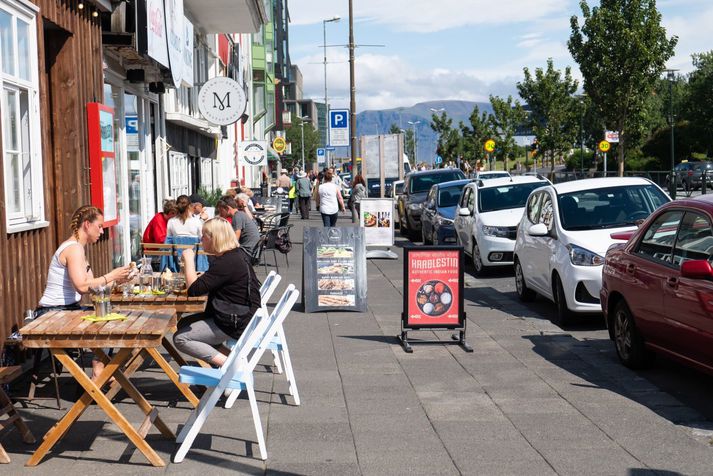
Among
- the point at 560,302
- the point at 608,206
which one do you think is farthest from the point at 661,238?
the point at 608,206

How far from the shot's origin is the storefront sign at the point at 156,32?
14.0 meters

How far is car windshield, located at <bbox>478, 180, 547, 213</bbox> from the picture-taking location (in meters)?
19.2

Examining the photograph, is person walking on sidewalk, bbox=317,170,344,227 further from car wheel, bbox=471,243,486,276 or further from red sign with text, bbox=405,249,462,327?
red sign with text, bbox=405,249,462,327

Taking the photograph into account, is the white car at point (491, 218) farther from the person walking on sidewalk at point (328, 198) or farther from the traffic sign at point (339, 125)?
the traffic sign at point (339, 125)

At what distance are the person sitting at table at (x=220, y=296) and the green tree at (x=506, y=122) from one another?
2562 inches

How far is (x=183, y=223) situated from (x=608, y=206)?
5728mm

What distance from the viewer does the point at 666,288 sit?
8422 millimetres

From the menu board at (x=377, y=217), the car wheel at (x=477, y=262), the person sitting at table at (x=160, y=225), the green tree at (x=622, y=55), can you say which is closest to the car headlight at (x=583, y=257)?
the person sitting at table at (x=160, y=225)

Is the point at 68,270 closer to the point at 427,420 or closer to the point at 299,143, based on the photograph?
the point at 427,420

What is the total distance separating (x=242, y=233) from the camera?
52.5 feet

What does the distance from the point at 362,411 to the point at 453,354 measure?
8.99 ft

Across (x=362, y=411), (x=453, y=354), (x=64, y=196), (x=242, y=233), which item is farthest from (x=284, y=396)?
(x=242, y=233)

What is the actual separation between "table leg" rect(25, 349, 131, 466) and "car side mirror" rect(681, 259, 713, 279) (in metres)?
4.12

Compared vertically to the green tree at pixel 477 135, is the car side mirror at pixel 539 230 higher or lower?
lower
